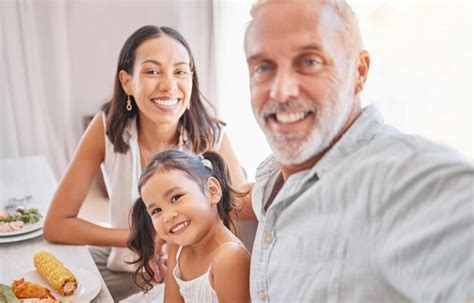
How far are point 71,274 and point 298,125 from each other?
77cm

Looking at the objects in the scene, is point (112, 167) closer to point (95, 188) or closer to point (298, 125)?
point (298, 125)

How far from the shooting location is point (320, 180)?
872 millimetres

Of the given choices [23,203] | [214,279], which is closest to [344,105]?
[214,279]

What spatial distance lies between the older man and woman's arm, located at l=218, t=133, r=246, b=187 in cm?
74

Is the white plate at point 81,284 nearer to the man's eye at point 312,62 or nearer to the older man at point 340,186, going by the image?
the older man at point 340,186

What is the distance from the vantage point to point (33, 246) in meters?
1.58

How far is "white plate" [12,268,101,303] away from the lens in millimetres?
1272

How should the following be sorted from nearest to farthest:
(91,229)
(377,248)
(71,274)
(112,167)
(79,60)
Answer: (377,248)
(71,274)
(91,229)
(112,167)
(79,60)

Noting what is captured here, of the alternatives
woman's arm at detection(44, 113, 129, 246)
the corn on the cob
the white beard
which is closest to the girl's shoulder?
the white beard

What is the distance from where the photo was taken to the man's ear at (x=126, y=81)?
5.80ft

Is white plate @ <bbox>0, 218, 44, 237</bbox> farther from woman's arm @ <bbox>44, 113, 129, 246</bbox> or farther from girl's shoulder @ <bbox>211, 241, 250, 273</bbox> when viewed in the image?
girl's shoulder @ <bbox>211, 241, 250, 273</bbox>

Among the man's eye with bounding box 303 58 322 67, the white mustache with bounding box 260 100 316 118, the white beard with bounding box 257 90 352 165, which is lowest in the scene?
the white beard with bounding box 257 90 352 165

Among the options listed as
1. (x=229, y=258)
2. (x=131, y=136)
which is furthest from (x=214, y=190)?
(x=131, y=136)

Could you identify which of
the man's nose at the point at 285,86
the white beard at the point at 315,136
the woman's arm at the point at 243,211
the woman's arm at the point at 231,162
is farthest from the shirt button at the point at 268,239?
the woman's arm at the point at 231,162
